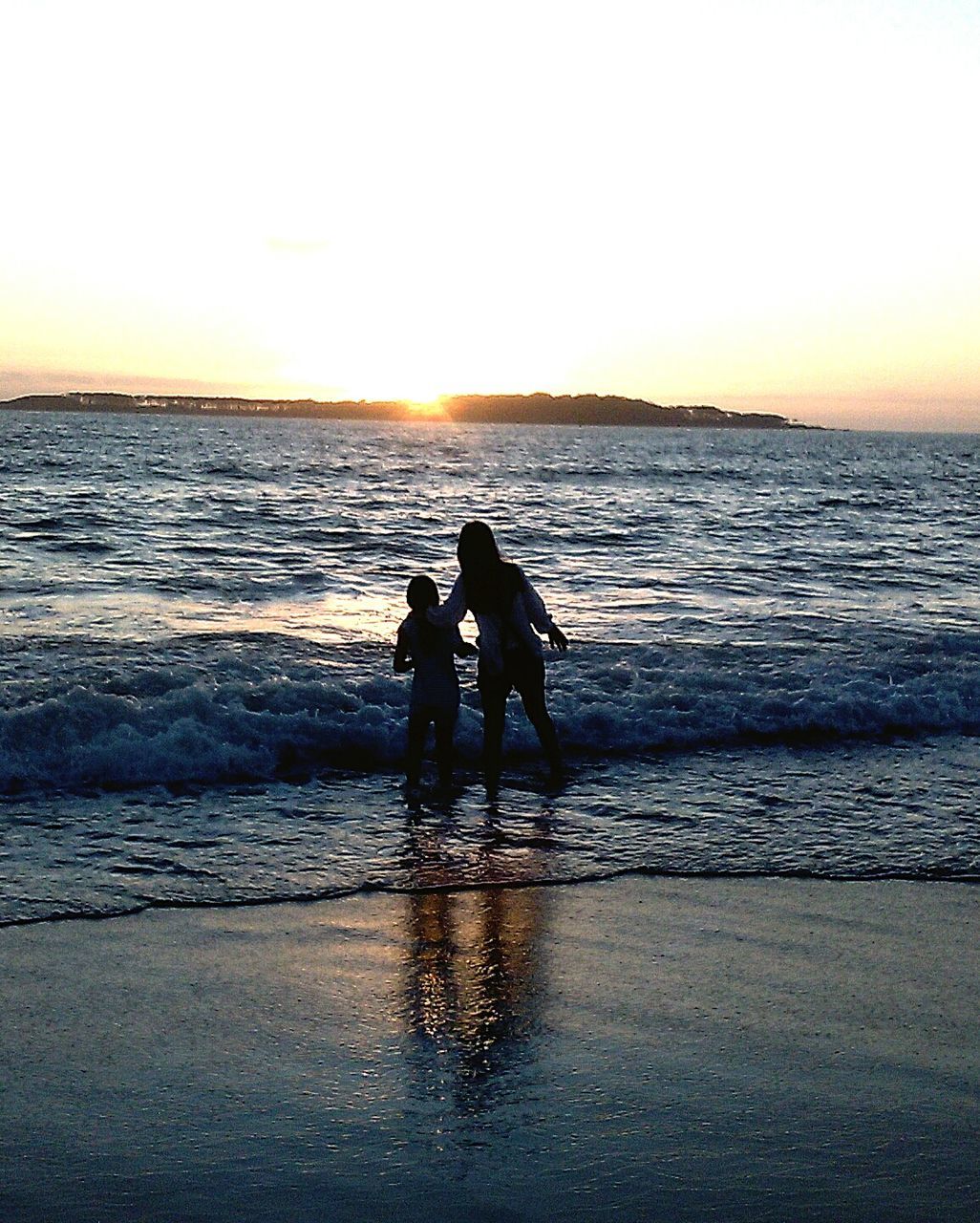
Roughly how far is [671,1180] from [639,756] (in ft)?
20.0

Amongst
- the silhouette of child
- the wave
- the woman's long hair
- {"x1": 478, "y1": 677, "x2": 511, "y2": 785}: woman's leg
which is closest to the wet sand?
{"x1": 478, "y1": 677, "x2": 511, "y2": 785}: woman's leg

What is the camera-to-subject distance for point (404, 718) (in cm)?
1033

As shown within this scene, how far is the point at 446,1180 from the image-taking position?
11.9 ft

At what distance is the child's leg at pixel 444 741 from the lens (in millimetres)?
8492

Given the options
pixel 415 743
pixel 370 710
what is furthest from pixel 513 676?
pixel 370 710

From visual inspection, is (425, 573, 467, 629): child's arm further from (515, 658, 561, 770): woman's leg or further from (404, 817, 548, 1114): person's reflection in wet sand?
(404, 817, 548, 1114): person's reflection in wet sand

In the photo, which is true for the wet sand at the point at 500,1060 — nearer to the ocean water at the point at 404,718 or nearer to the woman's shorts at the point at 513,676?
the ocean water at the point at 404,718

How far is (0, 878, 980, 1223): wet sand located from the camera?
3.61 m

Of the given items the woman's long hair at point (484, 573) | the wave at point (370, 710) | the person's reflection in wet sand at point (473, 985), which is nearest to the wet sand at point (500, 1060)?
the person's reflection in wet sand at point (473, 985)

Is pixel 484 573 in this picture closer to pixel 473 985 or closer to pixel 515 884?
pixel 515 884

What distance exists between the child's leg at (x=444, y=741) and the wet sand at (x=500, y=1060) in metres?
2.28

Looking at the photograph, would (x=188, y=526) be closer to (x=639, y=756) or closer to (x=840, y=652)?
(x=840, y=652)

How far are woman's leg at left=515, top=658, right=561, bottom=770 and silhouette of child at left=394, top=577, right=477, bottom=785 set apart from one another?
35 centimetres

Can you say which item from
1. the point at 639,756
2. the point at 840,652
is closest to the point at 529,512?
the point at 840,652
